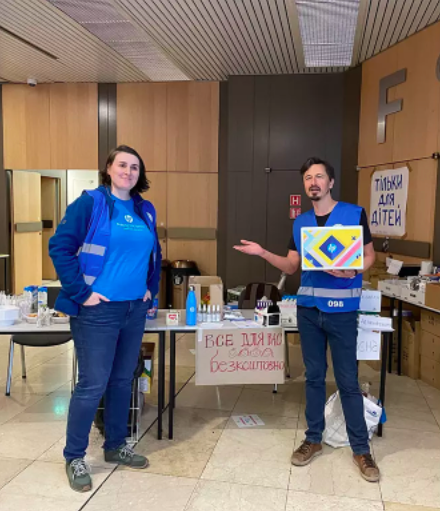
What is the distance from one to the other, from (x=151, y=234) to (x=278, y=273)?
4.56m

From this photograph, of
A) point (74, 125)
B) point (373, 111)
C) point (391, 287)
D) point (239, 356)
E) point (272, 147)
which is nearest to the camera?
point (239, 356)

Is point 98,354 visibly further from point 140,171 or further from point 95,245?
point 140,171

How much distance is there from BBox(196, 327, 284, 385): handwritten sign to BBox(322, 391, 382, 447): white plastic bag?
0.38 metres

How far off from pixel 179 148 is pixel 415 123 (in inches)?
136

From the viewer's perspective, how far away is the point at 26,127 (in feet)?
24.3

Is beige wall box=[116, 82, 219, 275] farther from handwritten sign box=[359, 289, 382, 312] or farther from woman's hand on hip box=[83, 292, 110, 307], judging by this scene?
woman's hand on hip box=[83, 292, 110, 307]

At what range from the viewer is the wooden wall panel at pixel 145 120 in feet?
23.7

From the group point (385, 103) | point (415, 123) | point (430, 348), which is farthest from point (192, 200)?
point (430, 348)

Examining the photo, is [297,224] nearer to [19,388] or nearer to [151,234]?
[151,234]

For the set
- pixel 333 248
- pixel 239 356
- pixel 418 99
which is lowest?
pixel 239 356

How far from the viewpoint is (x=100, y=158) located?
7.39 metres

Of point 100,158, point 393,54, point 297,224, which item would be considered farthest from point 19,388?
point 393,54

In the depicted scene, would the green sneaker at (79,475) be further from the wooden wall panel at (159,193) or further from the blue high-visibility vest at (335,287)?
the wooden wall panel at (159,193)

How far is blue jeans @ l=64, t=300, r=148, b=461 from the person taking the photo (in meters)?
2.47
